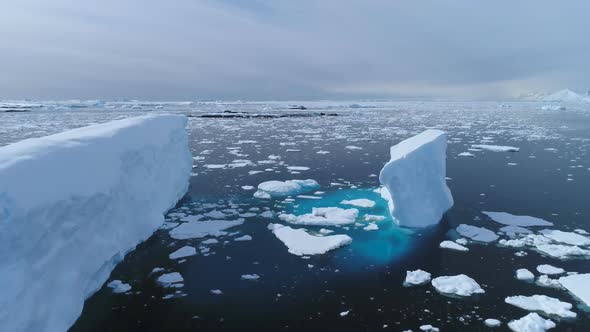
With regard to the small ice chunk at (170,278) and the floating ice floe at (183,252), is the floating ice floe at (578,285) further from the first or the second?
the floating ice floe at (183,252)

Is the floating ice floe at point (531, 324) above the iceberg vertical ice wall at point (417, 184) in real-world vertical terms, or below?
below

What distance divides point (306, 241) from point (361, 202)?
3.12m

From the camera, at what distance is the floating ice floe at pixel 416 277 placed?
5992 mm

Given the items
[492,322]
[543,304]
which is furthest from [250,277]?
[543,304]

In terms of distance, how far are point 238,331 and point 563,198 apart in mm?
10479

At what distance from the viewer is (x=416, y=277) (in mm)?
6105

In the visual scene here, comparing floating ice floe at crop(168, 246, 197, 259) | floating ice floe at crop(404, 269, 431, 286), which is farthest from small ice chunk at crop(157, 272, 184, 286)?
floating ice floe at crop(404, 269, 431, 286)

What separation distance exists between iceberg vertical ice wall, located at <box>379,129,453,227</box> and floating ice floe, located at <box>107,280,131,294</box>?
5671 millimetres

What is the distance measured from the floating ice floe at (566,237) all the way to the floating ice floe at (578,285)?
1.65 metres

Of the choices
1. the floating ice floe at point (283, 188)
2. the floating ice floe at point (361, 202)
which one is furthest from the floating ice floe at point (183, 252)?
the floating ice floe at point (361, 202)

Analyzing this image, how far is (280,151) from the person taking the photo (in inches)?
751

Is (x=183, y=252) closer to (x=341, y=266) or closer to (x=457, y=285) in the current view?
(x=341, y=266)

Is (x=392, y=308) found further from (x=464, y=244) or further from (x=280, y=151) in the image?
(x=280, y=151)

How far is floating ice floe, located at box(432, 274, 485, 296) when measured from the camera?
569 cm
